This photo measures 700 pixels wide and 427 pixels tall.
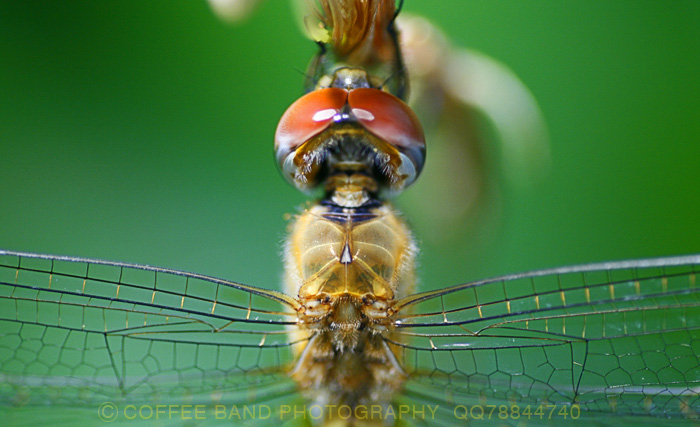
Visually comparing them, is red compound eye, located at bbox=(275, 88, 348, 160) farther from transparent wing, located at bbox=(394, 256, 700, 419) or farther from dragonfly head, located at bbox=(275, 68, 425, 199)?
transparent wing, located at bbox=(394, 256, 700, 419)

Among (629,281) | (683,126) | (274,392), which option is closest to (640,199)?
(683,126)

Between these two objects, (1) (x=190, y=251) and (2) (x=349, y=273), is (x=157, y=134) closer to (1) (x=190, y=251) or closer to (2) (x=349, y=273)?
(1) (x=190, y=251)

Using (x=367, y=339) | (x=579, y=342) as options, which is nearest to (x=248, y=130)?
(x=367, y=339)

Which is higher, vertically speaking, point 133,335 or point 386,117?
point 386,117

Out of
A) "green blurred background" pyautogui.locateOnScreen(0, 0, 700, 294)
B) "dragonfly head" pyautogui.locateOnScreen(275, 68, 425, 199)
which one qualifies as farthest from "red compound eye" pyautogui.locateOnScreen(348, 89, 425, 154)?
"green blurred background" pyautogui.locateOnScreen(0, 0, 700, 294)

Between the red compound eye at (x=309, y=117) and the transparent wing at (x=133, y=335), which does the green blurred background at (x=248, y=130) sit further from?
the red compound eye at (x=309, y=117)

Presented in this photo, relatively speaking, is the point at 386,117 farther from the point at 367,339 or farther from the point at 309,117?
the point at 367,339
